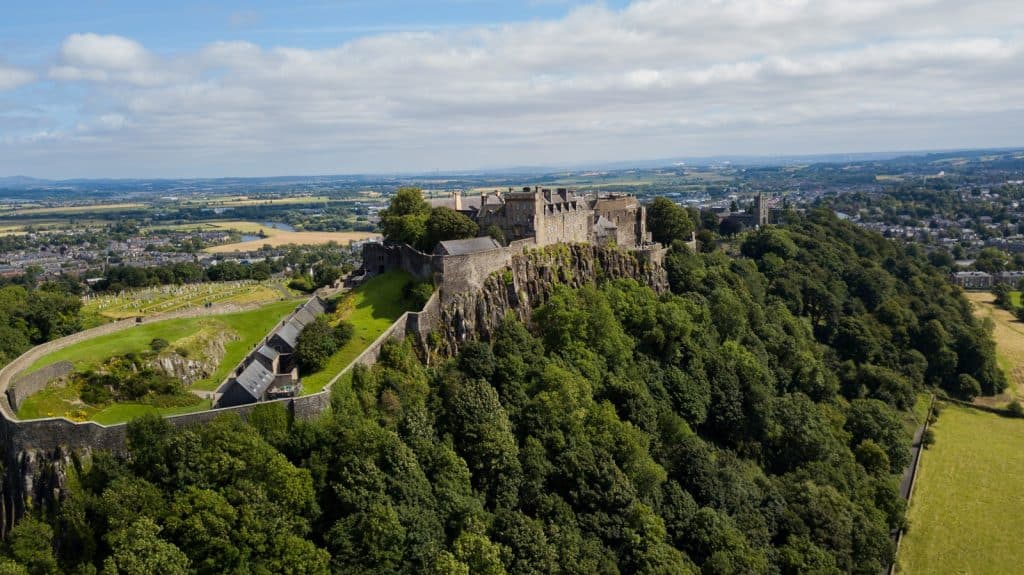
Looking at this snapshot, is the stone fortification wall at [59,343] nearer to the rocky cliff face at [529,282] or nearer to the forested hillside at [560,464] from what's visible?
the forested hillside at [560,464]

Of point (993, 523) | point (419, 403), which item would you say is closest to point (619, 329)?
point (419, 403)

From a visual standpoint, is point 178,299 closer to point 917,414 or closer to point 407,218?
point 407,218

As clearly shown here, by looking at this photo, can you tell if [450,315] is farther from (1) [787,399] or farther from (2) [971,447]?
(2) [971,447]

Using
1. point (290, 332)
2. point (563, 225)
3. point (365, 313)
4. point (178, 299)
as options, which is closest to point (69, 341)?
point (290, 332)

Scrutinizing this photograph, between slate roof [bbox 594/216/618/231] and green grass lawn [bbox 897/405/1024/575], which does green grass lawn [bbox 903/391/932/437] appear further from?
slate roof [bbox 594/216/618/231]

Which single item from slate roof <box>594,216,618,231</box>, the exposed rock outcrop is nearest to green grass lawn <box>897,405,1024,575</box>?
slate roof <box>594,216,618,231</box>

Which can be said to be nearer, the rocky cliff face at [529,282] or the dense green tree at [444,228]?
the rocky cliff face at [529,282]

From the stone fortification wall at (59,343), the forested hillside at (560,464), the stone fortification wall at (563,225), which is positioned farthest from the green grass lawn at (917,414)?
the stone fortification wall at (59,343)
